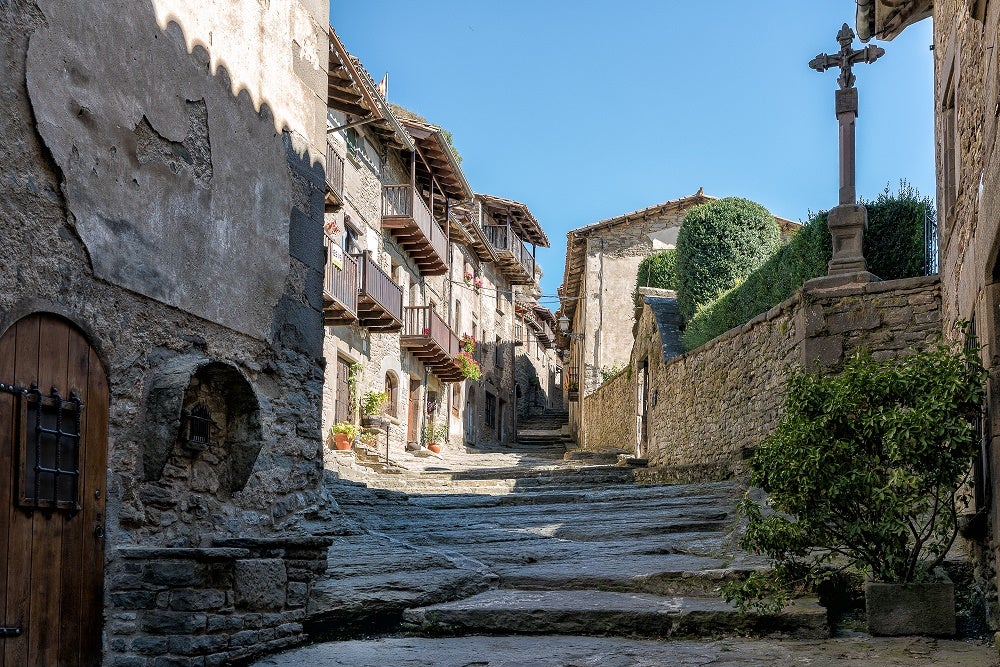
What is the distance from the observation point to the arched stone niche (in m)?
6.09

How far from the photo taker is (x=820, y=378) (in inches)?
253

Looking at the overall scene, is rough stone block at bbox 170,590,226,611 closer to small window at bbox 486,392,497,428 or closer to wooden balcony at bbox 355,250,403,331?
wooden balcony at bbox 355,250,403,331

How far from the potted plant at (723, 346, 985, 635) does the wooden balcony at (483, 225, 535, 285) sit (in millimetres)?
28757

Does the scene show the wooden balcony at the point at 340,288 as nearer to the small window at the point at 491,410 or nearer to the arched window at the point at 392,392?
the arched window at the point at 392,392

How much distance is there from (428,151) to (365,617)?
2003cm

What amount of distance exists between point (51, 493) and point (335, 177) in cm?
1461

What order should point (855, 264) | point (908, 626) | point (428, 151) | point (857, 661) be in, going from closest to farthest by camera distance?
point (857, 661), point (908, 626), point (855, 264), point (428, 151)

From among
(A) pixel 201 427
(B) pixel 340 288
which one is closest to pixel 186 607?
(A) pixel 201 427

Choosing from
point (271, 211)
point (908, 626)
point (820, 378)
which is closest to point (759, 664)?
point (908, 626)

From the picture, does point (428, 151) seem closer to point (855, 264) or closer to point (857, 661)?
point (855, 264)

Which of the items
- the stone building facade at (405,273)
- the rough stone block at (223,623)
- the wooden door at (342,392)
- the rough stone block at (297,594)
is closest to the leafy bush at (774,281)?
the stone building facade at (405,273)

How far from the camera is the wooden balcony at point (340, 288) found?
711 inches

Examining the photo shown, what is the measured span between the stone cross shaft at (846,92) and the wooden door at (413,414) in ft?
48.3

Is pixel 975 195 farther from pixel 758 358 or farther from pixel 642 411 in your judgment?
pixel 642 411
